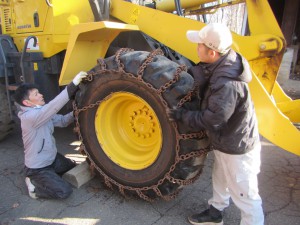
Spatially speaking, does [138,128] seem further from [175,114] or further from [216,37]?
[216,37]

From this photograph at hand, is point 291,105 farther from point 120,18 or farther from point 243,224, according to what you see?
point 120,18

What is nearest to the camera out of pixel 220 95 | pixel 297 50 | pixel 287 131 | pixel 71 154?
pixel 220 95

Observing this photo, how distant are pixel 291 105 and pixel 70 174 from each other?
2.32m

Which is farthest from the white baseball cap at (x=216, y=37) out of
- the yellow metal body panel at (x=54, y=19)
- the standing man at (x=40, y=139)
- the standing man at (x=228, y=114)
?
the yellow metal body panel at (x=54, y=19)

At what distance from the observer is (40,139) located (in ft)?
9.70

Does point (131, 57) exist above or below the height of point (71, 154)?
above

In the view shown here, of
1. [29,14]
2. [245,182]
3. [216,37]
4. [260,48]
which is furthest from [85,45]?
[245,182]

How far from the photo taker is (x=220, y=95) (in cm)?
194

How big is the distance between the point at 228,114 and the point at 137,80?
0.81 metres

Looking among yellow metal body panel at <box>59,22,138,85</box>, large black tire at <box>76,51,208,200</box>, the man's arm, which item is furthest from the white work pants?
yellow metal body panel at <box>59,22,138,85</box>

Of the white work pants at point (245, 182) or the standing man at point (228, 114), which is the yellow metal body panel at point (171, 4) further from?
the white work pants at point (245, 182)

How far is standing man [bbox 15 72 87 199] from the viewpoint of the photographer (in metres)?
2.78

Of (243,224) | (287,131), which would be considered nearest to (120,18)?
(287,131)

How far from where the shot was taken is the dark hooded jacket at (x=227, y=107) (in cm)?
194
